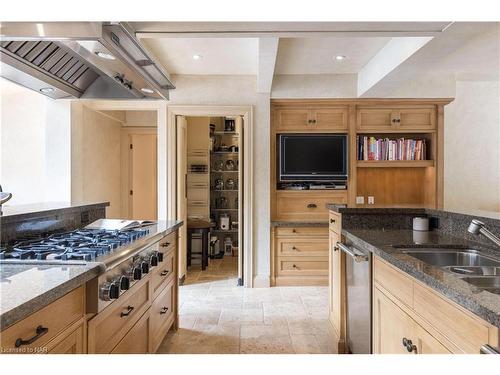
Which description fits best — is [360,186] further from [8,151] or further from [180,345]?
[8,151]

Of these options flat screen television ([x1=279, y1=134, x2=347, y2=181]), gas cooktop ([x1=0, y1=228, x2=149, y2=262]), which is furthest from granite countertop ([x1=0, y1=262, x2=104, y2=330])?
flat screen television ([x1=279, y1=134, x2=347, y2=181])

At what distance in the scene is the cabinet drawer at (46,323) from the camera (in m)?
0.89

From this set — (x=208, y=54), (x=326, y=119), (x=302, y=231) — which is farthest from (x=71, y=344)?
(x=326, y=119)

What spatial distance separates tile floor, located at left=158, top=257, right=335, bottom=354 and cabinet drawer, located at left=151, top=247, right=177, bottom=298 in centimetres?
52

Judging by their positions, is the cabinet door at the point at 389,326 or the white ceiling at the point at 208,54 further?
the white ceiling at the point at 208,54

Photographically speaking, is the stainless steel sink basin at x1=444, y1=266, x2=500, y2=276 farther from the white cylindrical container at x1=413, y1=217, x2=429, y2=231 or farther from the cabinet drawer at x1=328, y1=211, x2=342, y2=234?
the cabinet drawer at x1=328, y1=211, x2=342, y2=234

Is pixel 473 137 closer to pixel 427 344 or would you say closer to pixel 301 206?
pixel 301 206

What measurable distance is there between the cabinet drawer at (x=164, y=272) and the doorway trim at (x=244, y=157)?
1.49m

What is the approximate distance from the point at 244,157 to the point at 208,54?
1254mm

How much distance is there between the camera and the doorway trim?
418 cm

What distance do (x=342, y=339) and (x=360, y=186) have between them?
2.50m

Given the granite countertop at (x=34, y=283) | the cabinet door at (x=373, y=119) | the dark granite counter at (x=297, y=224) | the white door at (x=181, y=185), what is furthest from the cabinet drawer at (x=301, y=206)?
the granite countertop at (x=34, y=283)

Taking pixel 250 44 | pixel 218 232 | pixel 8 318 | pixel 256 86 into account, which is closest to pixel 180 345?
pixel 8 318

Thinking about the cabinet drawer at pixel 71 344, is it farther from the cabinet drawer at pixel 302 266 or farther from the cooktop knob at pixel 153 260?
the cabinet drawer at pixel 302 266
